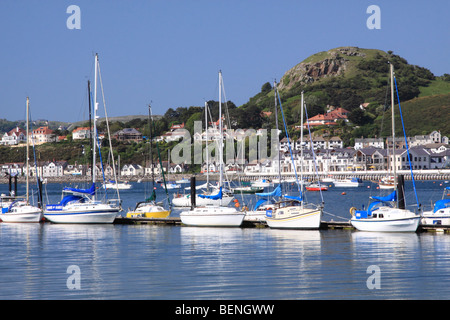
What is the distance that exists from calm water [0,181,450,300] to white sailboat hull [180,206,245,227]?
2.41 feet

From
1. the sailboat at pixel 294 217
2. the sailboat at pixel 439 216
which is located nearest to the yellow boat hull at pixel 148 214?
the sailboat at pixel 294 217

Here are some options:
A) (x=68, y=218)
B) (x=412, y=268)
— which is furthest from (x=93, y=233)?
(x=412, y=268)

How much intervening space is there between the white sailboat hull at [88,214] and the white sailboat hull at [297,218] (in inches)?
494

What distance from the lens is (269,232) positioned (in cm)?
4119

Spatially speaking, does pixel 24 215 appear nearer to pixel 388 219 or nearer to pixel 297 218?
pixel 297 218

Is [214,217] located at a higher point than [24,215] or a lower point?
higher

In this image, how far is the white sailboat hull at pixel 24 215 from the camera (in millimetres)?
50750

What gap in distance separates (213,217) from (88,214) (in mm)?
9694

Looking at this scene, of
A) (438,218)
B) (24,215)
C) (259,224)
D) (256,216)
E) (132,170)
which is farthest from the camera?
(132,170)

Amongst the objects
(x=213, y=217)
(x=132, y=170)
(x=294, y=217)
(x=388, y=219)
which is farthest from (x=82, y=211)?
(x=132, y=170)

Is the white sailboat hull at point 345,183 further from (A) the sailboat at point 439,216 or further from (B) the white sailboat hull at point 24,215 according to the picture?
(A) the sailboat at point 439,216

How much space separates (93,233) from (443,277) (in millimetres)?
24387

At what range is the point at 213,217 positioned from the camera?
43938 mm
